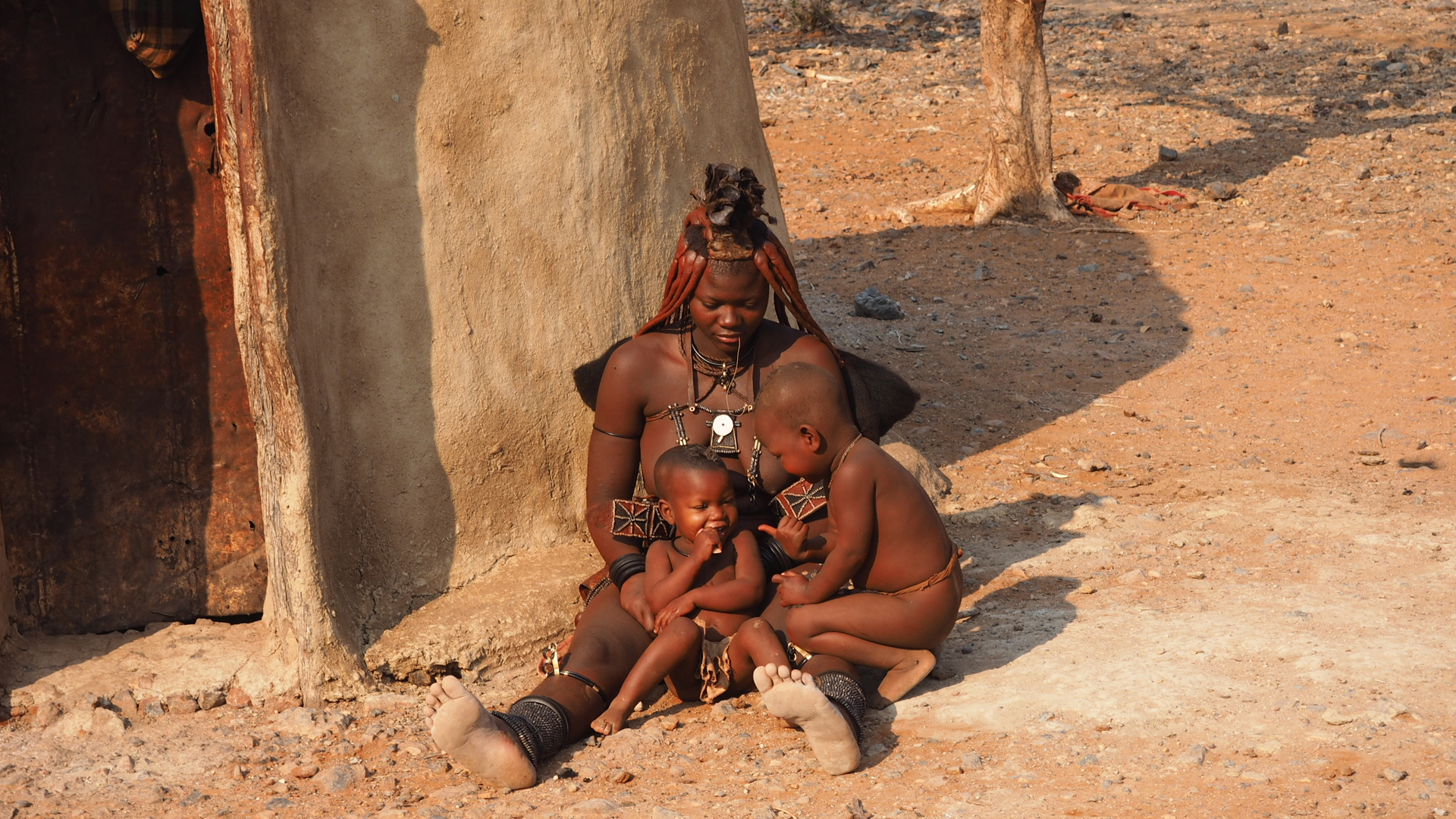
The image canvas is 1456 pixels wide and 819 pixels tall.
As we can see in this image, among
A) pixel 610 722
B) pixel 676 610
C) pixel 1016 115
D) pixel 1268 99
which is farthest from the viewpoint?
pixel 1268 99

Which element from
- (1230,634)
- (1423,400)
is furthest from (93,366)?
(1423,400)

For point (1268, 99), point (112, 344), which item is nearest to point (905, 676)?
point (112, 344)

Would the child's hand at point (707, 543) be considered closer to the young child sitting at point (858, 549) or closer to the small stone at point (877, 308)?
the young child sitting at point (858, 549)

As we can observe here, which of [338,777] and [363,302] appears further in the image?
[363,302]

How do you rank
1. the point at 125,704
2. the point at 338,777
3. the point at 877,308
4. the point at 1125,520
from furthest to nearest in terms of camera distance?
the point at 877,308 → the point at 1125,520 → the point at 125,704 → the point at 338,777

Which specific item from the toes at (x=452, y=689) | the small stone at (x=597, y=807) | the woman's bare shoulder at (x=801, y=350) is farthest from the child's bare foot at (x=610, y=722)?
the woman's bare shoulder at (x=801, y=350)

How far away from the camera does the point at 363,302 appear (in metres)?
3.67

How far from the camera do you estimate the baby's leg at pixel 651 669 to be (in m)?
3.26

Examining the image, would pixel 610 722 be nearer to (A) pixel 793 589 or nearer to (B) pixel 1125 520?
(A) pixel 793 589

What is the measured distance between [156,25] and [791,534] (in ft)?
7.19

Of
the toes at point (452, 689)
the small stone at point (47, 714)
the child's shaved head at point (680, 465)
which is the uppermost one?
the child's shaved head at point (680, 465)

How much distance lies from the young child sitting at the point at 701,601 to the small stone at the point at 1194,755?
0.96 m

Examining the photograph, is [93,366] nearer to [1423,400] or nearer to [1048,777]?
[1048,777]

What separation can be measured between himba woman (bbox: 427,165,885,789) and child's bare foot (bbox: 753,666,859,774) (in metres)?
0.17
